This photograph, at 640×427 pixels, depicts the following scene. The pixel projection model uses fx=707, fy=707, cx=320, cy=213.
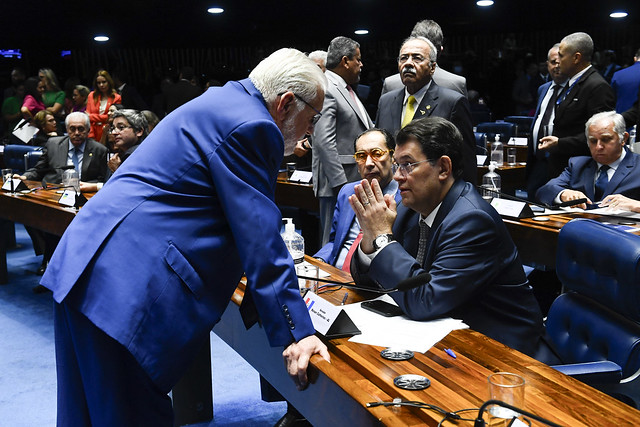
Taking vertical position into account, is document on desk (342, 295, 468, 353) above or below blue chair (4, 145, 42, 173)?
below

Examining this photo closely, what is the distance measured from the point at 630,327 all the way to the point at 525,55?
10371mm

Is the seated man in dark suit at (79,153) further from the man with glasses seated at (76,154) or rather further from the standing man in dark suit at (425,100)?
the standing man in dark suit at (425,100)

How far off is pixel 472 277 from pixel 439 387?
546 millimetres

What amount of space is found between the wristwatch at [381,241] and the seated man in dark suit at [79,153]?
3.61 metres

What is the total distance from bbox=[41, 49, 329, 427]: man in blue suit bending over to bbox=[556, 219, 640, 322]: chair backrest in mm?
845

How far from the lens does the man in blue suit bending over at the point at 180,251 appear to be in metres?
1.53

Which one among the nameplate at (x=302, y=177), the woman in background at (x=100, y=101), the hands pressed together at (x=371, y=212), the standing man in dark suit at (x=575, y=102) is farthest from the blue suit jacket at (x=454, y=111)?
the woman in background at (x=100, y=101)

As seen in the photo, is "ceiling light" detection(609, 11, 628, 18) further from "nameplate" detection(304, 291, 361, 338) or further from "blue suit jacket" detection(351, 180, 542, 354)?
"nameplate" detection(304, 291, 361, 338)

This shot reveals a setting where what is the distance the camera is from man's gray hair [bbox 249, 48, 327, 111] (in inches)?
64.5

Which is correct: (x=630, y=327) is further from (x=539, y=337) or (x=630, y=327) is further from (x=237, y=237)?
(x=237, y=237)

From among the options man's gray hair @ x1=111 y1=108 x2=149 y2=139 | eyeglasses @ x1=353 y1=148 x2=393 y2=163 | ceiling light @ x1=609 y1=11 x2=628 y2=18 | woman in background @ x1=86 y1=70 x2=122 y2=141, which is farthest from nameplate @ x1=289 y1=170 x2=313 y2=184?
ceiling light @ x1=609 y1=11 x2=628 y2=18

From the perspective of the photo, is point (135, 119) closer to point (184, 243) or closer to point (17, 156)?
point (17, 156)

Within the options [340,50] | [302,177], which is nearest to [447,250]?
[340,50]

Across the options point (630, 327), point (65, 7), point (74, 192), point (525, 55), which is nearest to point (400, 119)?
point (74, 192)
